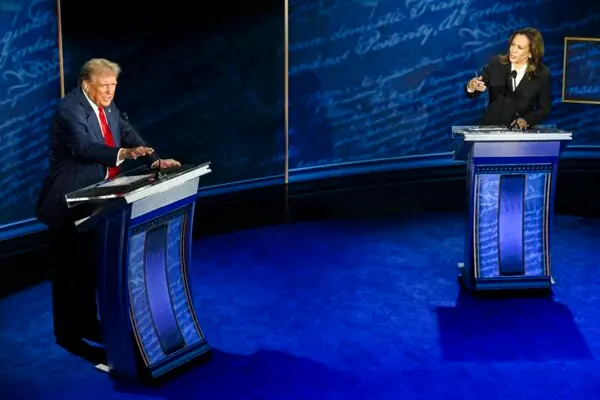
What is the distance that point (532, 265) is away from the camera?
5.02 metres

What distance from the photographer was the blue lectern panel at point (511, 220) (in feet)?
15.9

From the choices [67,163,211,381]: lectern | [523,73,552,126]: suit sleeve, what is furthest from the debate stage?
[523,73,552,126]: suit sleeve

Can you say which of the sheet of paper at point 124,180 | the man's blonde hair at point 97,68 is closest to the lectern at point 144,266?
the sheet of paper at point 124,180

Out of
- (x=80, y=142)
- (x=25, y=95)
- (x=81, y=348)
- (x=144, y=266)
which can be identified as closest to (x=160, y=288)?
(x=144, y=266)

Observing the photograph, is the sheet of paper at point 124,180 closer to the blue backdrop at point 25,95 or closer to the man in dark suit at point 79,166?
the man in dark suit at point 79,166

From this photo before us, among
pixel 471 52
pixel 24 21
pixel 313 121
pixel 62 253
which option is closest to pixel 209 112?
pixel 313 121

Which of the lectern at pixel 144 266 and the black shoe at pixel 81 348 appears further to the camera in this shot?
the black shoe at pixel 81 348

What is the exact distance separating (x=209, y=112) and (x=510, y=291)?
333 centimetres

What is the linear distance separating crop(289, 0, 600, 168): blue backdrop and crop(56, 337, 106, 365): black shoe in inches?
165

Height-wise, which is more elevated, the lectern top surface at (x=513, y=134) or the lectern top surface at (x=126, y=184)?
the lectern top surface at (x=513, y=134)

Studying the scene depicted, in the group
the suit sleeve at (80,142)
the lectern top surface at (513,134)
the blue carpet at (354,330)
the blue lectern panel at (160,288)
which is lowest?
the blue carpet at (354,330)

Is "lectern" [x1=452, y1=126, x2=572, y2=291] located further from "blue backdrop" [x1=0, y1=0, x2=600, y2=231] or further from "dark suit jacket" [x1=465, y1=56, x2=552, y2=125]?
"blue backdrop" [x1=0, y1=0, x2=600, y2=231]

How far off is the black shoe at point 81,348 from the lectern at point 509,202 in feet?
7.17

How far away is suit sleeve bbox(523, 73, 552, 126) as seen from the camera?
196 inches
